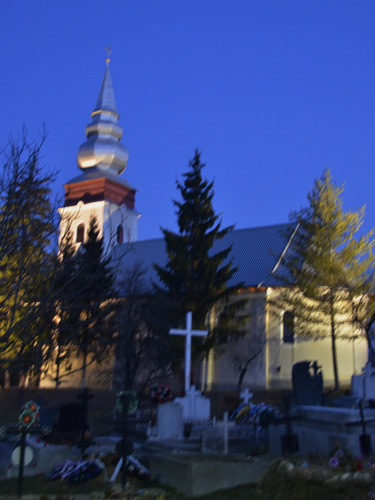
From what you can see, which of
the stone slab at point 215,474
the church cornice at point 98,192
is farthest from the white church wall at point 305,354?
the stone slab at point 215,474

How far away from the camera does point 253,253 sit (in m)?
39.4

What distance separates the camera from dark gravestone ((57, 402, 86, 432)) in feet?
53.4

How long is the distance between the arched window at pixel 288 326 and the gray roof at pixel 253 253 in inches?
88.6

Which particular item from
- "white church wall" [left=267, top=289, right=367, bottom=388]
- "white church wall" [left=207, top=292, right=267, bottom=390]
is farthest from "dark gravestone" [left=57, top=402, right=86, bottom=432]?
"white church wall" [left=267, top=289, right=367, bottom=388]

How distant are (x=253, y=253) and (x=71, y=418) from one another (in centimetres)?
2429

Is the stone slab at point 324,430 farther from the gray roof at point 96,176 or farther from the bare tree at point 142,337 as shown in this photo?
the gray roof at point 96,176

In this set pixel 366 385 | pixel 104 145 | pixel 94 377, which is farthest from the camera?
pixel 104 145

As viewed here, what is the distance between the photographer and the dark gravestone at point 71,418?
53.4ft

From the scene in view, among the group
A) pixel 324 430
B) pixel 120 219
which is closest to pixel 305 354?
pixel 120 219

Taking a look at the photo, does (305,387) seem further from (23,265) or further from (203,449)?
(23,265)

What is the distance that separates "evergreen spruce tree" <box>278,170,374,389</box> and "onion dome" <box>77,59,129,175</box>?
21.6 meters

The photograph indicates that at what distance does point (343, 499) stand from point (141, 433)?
9131 millimetres

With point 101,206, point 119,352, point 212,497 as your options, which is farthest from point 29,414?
point 101,206

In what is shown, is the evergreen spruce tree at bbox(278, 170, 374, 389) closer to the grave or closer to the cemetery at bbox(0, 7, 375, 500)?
the cemetery at bbox(0, 7, 375, 500)
